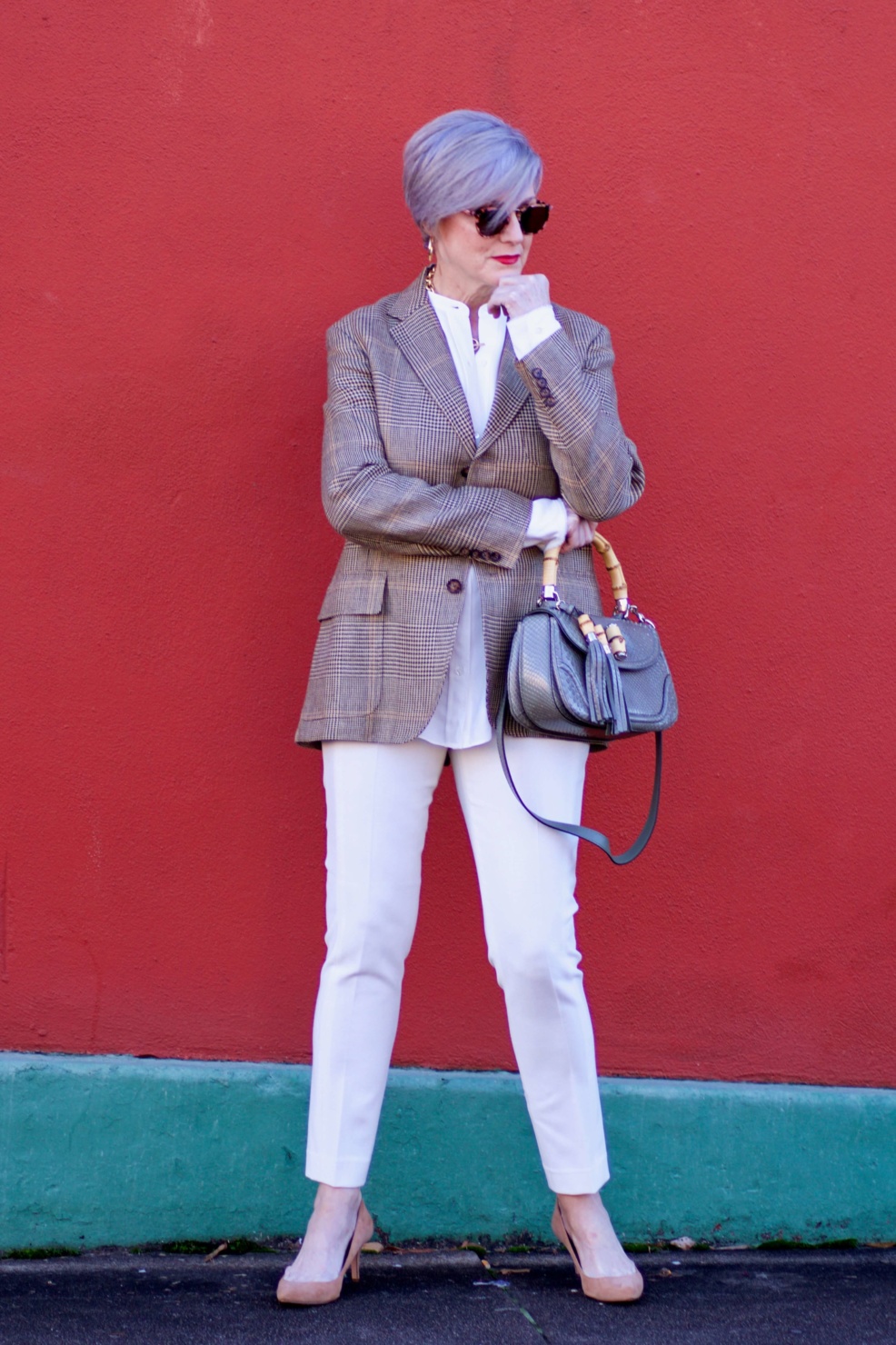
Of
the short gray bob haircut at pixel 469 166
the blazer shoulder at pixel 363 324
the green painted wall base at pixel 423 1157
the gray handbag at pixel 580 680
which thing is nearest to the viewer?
the gray handbag at pixel 580 680

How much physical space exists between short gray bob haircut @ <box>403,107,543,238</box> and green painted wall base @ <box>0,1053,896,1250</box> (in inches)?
74.2

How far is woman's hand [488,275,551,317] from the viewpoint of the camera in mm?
2488

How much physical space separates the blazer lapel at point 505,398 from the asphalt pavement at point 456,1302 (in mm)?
1663

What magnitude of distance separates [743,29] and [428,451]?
138 centimetres

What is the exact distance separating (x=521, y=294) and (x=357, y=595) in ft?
2.15

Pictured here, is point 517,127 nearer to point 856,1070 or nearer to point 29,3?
point 29,3

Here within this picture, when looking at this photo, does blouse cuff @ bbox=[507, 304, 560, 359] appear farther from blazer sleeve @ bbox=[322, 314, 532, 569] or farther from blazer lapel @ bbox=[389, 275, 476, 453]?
blazer sleeve @ bbox=[322, 314, 532, 569]

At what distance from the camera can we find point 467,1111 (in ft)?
9.73

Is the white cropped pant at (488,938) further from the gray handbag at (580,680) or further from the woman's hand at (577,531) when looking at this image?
the woman's hand at (577,531)

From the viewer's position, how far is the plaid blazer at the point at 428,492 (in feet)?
8.11

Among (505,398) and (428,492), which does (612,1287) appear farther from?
(505,398)

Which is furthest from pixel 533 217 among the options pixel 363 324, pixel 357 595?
pixel 357 595

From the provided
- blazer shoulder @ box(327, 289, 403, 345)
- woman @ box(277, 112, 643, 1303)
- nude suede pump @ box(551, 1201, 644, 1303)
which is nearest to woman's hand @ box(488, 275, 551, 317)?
woman @ box(277, 112, 643, 1303)

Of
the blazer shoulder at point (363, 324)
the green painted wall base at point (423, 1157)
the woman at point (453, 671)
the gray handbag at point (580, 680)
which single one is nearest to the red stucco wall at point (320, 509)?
the green painted wall base at point (423, 1157)
